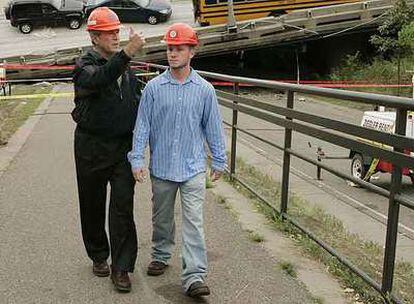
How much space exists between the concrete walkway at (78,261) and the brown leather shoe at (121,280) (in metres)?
0.05

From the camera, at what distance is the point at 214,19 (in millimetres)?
27891

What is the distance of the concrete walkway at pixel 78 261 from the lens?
4.30m

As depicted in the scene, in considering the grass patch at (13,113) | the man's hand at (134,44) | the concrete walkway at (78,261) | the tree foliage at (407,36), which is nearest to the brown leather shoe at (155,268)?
the concrete walkway at (78,261)

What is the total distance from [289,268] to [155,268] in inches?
37.6

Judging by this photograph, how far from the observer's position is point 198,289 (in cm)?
413

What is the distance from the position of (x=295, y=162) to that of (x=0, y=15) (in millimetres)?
43132

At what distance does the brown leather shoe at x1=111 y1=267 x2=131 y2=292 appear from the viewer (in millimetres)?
4336

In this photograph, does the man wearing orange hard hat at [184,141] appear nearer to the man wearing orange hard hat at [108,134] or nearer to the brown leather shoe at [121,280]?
the man wearing orange hard hat at [108,134]

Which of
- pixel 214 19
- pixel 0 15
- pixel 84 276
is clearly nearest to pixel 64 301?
pixel 84 276

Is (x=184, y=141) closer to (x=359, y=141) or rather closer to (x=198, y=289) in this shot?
(x=198, y=289)

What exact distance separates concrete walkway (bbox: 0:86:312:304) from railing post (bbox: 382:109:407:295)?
0.55 metres

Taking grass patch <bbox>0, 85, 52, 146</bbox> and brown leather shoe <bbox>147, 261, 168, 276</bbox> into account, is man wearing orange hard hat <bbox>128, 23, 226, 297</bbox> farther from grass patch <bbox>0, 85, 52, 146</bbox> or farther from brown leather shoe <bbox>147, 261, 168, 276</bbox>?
grass patch <bbox>0, 85, 52, 146</bbox>

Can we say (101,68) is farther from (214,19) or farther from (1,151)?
(214,19)

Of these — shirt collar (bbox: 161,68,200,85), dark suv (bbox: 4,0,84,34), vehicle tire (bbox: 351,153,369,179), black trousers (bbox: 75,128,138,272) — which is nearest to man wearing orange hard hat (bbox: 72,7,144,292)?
black trousers (bbox: 75,128,138,272)
